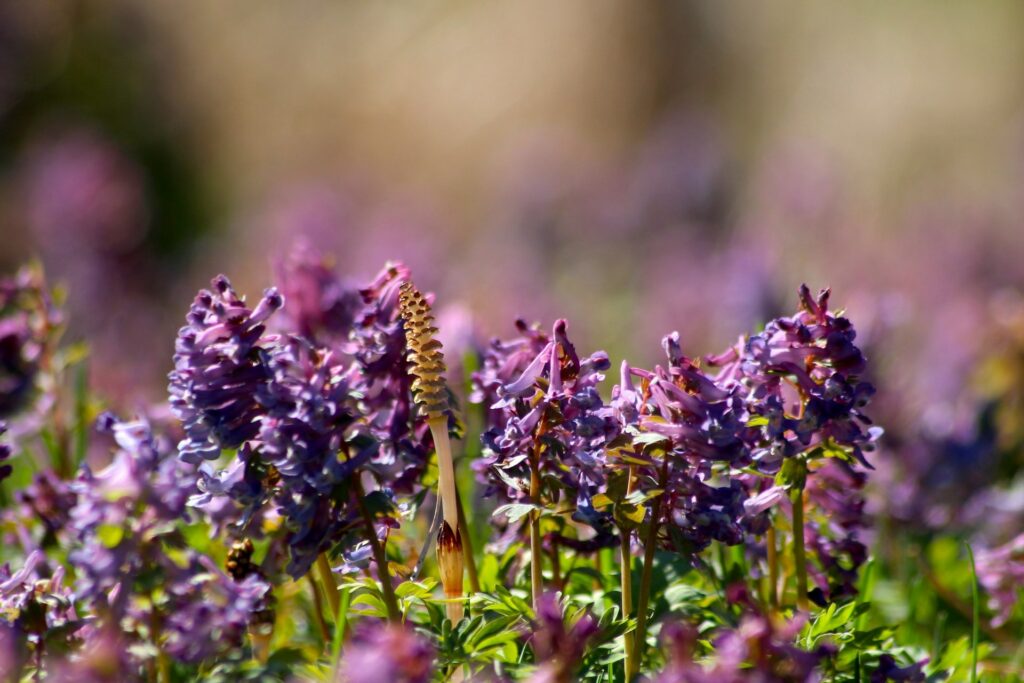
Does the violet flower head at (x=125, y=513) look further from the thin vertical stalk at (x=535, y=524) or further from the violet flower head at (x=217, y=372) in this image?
the thin vertical stalk at (x=535, y=524)

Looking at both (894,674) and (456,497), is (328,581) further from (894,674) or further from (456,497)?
(894,674)

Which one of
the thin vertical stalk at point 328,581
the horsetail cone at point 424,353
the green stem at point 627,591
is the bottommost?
the green stem at point 627,591

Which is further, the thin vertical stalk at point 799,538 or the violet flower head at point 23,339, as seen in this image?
the violet flower head at point 23,339

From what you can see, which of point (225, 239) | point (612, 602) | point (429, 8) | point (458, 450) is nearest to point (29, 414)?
point (458, 450)

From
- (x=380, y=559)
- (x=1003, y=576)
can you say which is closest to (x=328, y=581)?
(x=380, y=559)

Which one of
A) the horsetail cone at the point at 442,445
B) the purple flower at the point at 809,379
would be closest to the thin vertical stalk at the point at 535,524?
the horsetail cone at the point at 442,445

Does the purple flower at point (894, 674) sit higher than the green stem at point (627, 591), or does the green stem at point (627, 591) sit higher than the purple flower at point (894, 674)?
the green stem at point (627, 591)
